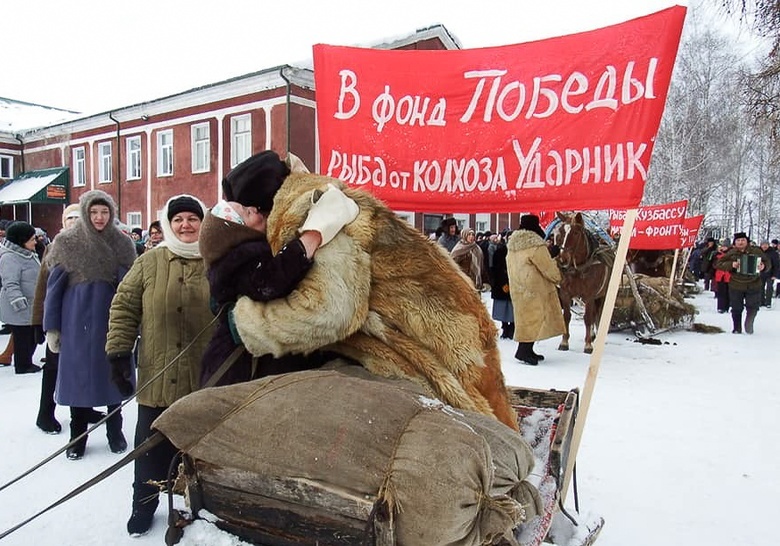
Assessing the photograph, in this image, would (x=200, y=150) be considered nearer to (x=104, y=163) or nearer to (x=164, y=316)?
(x=104, y=163)

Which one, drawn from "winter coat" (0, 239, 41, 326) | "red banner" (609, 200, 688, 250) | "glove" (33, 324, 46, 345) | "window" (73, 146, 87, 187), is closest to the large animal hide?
"glove" (33, 324, 46, 345)

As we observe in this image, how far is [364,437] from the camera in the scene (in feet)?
3.96

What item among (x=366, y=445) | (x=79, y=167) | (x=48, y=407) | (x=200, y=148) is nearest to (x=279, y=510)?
(x=366, y=445)

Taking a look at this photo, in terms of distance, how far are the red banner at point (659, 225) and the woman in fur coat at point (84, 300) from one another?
27.3 ft

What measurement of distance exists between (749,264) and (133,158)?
2016cm

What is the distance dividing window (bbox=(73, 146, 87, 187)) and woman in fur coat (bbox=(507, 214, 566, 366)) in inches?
860

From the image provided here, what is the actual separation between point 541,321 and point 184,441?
5.84m

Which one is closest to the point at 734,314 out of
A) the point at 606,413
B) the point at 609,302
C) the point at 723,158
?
the point at 606,413

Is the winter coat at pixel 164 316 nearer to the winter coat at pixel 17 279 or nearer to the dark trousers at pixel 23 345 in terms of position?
the winter coat at pixel 17 279

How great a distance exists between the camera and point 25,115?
88.8 ft

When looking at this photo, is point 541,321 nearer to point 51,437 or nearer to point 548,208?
point 548,208

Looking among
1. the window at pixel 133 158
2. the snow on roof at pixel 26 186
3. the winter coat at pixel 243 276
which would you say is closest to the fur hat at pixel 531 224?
the winter coat at pixel 243 276

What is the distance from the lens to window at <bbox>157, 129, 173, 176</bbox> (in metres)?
19.8

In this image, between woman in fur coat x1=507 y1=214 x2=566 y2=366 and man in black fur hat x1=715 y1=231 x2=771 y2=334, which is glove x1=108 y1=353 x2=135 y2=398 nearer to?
woman in fur coat x1=507 y1=214 x2=566 y2=366
